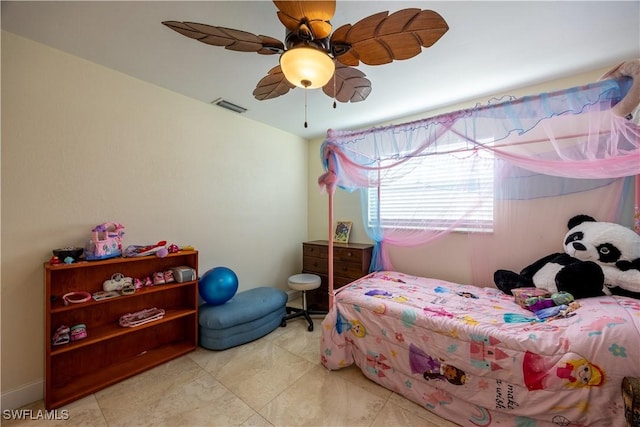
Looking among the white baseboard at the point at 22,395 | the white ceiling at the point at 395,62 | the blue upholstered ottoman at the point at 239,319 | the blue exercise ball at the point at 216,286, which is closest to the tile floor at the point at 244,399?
the white baseboard at the point at 22,395

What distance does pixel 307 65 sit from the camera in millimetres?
1188

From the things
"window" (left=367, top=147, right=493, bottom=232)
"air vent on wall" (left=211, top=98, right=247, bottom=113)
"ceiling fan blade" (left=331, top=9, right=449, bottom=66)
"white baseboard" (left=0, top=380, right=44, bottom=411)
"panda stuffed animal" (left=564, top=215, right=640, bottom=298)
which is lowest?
"white baseboard" (left=0, top=380, right=44, bottom=411)

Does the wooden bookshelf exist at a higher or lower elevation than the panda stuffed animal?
lower

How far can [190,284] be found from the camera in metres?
2.36

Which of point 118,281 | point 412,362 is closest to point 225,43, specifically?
point 118,281

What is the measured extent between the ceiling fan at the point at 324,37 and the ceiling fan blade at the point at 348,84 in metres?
0.12

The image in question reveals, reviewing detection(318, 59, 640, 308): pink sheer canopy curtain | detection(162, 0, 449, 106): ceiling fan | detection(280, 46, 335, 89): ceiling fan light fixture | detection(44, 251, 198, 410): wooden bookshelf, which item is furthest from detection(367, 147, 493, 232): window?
detection(44, 251, 198, 410): wooden bookshelf

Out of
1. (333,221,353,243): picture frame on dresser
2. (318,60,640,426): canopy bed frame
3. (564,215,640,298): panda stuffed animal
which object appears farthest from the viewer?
(333,221,353,243): picture frame on dresser

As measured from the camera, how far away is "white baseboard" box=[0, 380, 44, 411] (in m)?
1.62

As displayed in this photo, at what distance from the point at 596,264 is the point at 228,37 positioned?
2.86 m

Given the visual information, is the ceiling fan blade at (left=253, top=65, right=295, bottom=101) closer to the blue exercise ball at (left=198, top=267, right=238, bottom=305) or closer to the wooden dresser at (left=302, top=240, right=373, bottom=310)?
the blue exercise ball at (left=198, top=267, right=238, bottom=305)

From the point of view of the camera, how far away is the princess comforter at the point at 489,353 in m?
1.24

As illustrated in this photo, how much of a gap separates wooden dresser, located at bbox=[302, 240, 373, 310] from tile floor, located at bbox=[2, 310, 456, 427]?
3.28ft

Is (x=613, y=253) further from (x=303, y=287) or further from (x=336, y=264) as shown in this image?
(x=303, y=287)
